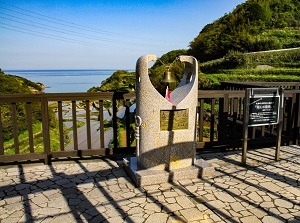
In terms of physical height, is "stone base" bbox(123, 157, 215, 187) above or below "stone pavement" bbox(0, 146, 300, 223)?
above

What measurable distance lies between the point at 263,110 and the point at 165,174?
79.3 inches

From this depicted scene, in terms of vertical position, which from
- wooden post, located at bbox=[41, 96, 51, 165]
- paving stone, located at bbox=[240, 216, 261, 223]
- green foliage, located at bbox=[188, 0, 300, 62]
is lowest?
paving stone, located at bbox=[240, 216, 261, 223]

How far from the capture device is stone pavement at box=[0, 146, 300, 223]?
8.84 feet

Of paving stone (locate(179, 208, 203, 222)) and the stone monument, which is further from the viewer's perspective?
the stone monument

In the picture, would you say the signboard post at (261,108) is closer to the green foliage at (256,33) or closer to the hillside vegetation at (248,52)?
the hillside vegetation at (248,52)

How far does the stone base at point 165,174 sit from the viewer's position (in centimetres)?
343

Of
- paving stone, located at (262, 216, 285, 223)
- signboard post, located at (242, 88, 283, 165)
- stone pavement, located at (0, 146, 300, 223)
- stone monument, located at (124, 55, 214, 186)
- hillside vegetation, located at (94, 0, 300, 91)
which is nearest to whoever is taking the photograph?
paving stone, located at (262, 216, 285, 223)

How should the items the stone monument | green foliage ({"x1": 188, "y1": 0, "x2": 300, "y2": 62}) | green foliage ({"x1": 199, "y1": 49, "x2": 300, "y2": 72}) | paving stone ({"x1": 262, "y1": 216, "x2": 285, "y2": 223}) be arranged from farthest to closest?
green foliage ({"x1": 188, "y1": 0, "x2": 300, "y2": 62}), green foliage ({"x1": 199, "y1": 49, "x2": 300, "y2": 72}), the stone monument, paving stone ({"x1": 262, "y1": 216, "x2": 285, "y2": 223})

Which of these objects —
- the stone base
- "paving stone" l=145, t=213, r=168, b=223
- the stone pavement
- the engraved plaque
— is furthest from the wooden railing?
"paving stone" l=145, t=213, r=168, b=223

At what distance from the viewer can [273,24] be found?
4947 centimetres

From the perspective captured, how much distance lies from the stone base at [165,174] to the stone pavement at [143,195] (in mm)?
96

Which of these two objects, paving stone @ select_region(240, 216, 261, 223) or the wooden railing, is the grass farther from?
paving stone @ select_region(240, 216, 261, 223)

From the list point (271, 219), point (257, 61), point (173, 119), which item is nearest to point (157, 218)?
point (271, 219)

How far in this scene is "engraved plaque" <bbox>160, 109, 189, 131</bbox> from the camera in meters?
3.50
